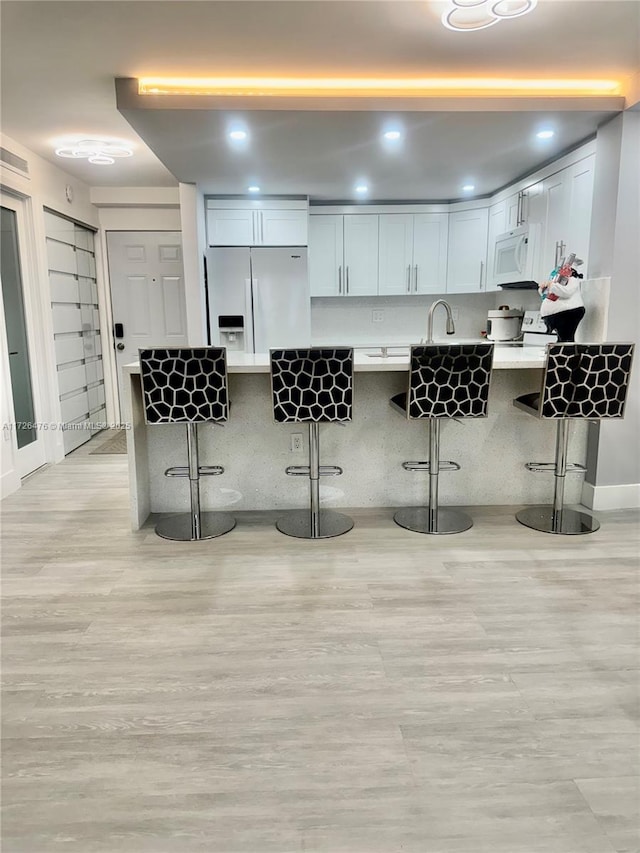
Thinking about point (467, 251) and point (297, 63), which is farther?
point (467, 251)

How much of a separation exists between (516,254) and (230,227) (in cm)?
251

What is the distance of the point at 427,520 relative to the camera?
3295mm

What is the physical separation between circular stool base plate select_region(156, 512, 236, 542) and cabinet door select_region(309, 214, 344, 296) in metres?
2.96

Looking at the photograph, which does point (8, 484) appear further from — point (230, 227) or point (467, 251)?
point (467, 251)

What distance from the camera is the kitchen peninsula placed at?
3410 millimetres

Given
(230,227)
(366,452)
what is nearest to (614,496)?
(366,452)

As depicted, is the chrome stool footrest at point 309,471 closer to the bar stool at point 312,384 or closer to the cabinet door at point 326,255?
the bar stool at point 312,384

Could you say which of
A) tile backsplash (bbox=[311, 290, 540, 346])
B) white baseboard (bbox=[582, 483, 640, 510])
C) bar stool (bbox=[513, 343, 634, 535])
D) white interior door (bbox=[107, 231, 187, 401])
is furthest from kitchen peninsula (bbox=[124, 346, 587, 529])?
white interior door (bbox=[107, 231, 187, 401])

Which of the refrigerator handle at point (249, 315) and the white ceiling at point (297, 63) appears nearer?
the white ceiling at point (297, 63)

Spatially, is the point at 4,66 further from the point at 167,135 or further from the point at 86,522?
the point at 86,522

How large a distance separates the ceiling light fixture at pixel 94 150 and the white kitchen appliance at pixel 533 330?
347 cm

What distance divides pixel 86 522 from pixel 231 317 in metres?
2.47

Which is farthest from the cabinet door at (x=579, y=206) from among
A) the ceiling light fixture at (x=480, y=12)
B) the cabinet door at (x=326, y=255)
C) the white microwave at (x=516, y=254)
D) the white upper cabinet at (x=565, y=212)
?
the cabinet door at (x=326, y=255)

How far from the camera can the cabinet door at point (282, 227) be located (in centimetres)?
528
